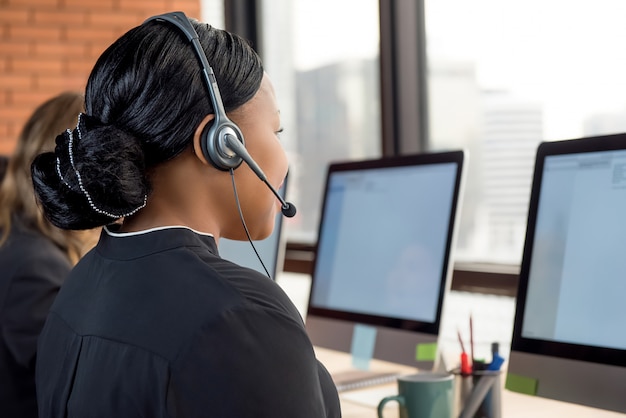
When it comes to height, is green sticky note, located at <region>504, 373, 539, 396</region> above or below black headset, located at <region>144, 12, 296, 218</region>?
below

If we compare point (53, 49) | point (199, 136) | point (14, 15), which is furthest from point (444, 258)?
point (14, 15)

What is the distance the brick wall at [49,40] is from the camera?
4.14 meters

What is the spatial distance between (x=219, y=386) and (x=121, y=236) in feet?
0.82

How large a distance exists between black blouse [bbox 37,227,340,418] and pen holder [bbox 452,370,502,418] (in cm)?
38

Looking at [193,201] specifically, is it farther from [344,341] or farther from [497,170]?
[497,170]

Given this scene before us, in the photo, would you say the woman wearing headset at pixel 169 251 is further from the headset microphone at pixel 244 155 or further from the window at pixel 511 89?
the window at pixel 511 89

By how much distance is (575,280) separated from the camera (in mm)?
1281

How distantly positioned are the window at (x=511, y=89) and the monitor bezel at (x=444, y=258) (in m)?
0.61

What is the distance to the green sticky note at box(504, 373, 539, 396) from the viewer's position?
132cm

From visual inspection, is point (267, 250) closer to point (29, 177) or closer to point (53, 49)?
point (29, 177)

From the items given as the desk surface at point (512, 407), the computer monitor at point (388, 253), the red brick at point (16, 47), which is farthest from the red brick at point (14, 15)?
the desk surface at point (512, 407)

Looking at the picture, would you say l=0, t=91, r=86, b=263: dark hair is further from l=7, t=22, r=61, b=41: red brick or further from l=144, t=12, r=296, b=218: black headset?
l=7, t=22, r=61, b=41: red brick

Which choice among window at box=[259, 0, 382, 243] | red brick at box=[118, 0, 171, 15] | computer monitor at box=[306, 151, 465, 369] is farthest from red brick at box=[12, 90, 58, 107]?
computer monitor at box=[306, 151, 465, 369]

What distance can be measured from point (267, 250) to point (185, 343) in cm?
130
